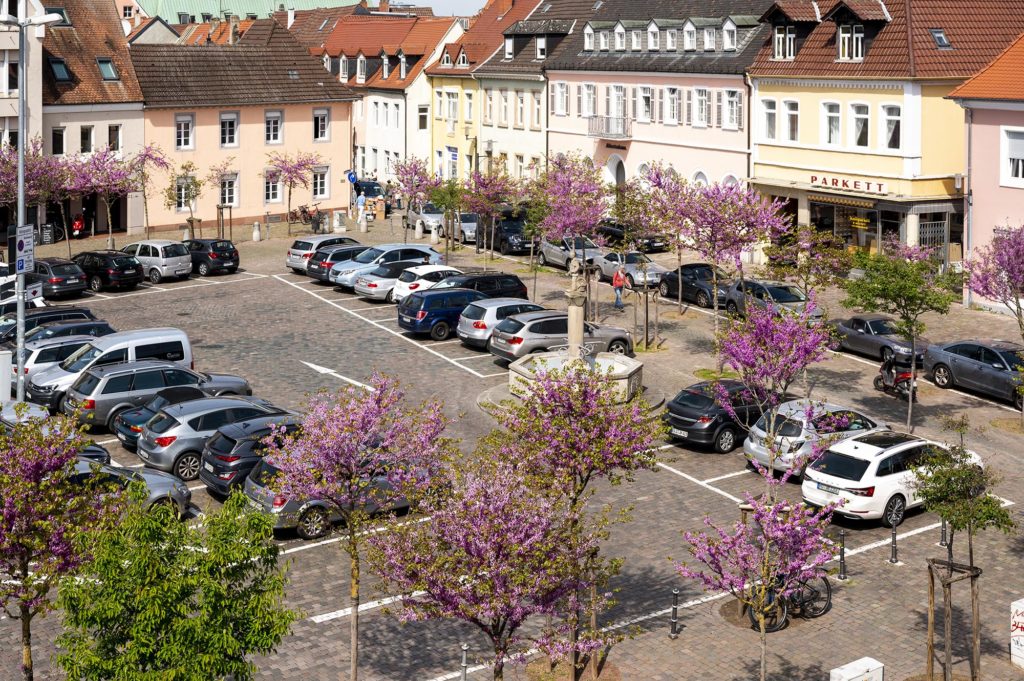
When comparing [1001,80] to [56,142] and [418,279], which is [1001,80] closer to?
[418,279]

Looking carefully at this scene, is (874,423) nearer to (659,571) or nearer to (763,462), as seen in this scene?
(763,462)

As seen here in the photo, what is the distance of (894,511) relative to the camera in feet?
88.6

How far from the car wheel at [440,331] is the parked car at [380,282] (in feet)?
19.5

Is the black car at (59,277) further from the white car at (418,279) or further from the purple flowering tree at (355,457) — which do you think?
the purple flowering tree at (355,457)

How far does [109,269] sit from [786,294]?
2372 cm

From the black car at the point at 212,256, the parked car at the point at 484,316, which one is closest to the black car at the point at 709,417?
the parked car at the point at 484,316

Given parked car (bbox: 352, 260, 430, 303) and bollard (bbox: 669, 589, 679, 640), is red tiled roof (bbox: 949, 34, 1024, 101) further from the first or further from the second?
bollard (bbox: 669, 589, 679, 640)

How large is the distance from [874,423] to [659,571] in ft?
26.9

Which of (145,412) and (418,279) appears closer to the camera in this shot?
(145,412)

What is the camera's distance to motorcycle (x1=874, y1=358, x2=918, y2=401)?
3647 cm

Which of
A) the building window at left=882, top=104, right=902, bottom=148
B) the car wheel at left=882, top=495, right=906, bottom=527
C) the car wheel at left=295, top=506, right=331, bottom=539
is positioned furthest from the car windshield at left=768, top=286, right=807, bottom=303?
the car wheel at left=295, top=506, right=331, bottom=539

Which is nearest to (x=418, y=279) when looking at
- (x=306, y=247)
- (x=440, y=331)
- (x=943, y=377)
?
(x=440, y=331)

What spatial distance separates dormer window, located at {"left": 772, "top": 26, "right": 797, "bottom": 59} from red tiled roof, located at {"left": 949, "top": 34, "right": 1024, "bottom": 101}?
28.5ft

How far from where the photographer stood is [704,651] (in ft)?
70.9
